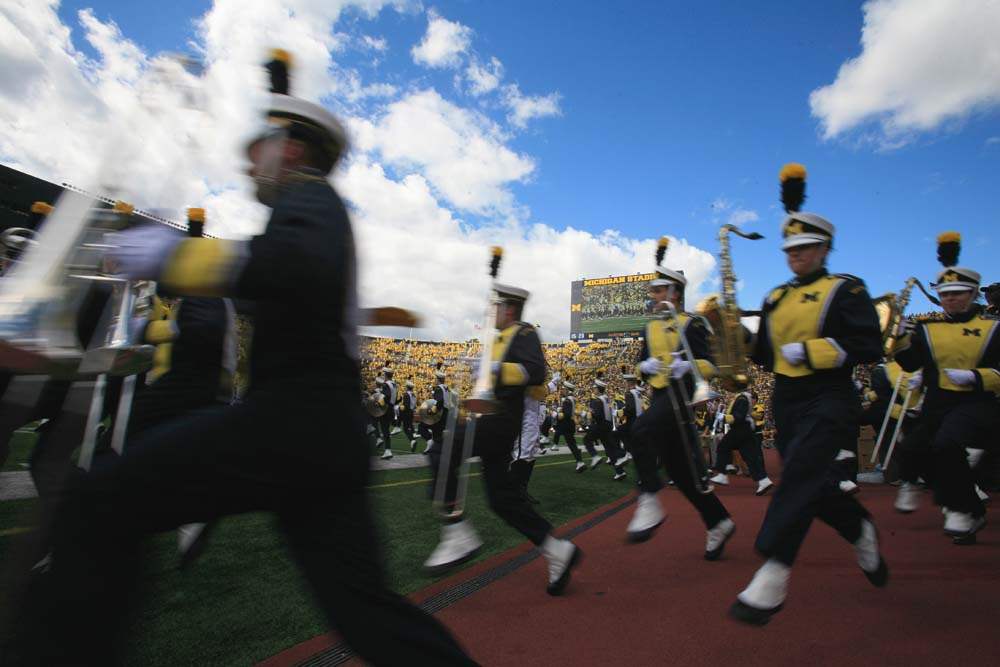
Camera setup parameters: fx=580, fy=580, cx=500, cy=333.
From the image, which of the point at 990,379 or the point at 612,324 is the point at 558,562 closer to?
the point at 990,379

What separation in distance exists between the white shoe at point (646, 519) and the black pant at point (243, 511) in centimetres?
298

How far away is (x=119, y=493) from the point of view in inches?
49.4

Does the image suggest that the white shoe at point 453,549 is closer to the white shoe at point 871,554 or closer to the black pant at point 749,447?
the white shoe at point 871,554

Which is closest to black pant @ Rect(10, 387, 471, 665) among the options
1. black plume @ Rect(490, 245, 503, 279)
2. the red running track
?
the red running track

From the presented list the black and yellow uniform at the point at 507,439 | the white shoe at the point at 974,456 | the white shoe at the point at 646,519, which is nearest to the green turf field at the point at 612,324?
the white shoe at the point at 974,456

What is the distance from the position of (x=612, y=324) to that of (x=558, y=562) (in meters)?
48.6

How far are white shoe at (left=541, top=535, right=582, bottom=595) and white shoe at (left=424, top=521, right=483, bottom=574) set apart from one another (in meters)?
0.47

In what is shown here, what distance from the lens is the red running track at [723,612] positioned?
2.69m

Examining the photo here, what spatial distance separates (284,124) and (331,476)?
99cm

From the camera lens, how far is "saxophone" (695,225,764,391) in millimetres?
3865

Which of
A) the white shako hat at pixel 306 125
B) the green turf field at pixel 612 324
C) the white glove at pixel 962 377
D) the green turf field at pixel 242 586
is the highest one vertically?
the green turf field at pixel 612 324

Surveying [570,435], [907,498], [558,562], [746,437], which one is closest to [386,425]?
[570,435]

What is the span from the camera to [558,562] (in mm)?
3516

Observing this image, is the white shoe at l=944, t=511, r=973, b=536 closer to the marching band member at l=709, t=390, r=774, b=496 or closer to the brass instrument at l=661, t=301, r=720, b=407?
the brass instrument at l=661, t=301, r=720, b=407
